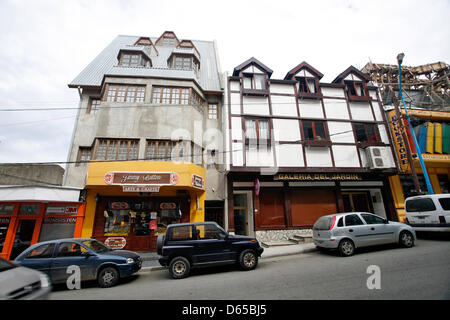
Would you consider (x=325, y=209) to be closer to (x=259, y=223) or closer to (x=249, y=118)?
(x=259, y=223)

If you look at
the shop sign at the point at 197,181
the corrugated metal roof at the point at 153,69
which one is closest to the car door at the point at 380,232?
the shop sign at the point at 197,181

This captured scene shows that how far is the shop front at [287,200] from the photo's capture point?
11969mm

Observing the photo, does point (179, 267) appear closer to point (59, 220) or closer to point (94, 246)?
point (94, 246)

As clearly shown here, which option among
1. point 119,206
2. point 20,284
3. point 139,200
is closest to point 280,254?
point 20,284

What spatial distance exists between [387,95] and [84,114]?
25796mm

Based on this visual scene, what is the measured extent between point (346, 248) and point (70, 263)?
1022cm

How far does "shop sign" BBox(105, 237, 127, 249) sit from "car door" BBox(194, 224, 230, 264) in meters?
6.54

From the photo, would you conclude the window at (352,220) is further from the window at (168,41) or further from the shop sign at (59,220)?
the window at (168,41)

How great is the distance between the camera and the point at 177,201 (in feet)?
39.0

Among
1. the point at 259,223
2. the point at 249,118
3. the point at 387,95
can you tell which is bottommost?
the point at 259,223

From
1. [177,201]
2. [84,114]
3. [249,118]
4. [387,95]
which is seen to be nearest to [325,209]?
[249,118]

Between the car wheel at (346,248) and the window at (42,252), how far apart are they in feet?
35.3
